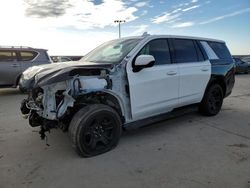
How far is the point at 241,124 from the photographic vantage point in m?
5.49

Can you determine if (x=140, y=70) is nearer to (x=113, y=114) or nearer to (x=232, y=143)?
(x=113, y=114)

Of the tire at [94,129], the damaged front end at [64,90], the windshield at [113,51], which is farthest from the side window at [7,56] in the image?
the tire at [94,129]

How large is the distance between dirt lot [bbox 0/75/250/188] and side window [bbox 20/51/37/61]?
5229 millimetres

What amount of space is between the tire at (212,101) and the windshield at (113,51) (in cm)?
233

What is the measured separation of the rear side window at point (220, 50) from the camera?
6.03 meters

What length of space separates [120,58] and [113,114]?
95cm

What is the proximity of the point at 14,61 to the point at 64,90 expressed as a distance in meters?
7.22

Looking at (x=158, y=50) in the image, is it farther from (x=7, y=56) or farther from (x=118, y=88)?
Result: (x=7, y=56)

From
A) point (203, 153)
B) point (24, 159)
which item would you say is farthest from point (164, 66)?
point (24, 159)

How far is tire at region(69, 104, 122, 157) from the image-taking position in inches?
142

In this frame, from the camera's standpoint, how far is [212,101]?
6.06 metres

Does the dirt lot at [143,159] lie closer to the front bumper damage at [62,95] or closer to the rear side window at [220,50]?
the front bumper damage at [62,95]

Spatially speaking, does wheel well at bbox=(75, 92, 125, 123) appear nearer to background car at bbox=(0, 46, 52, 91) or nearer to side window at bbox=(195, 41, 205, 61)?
side window at bbox=(195, 41, 205, 61)

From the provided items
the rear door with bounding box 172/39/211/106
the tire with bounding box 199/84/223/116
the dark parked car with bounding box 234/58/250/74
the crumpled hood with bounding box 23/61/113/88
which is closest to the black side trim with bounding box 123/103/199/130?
the rear door with bounding box 172/39/211/106
